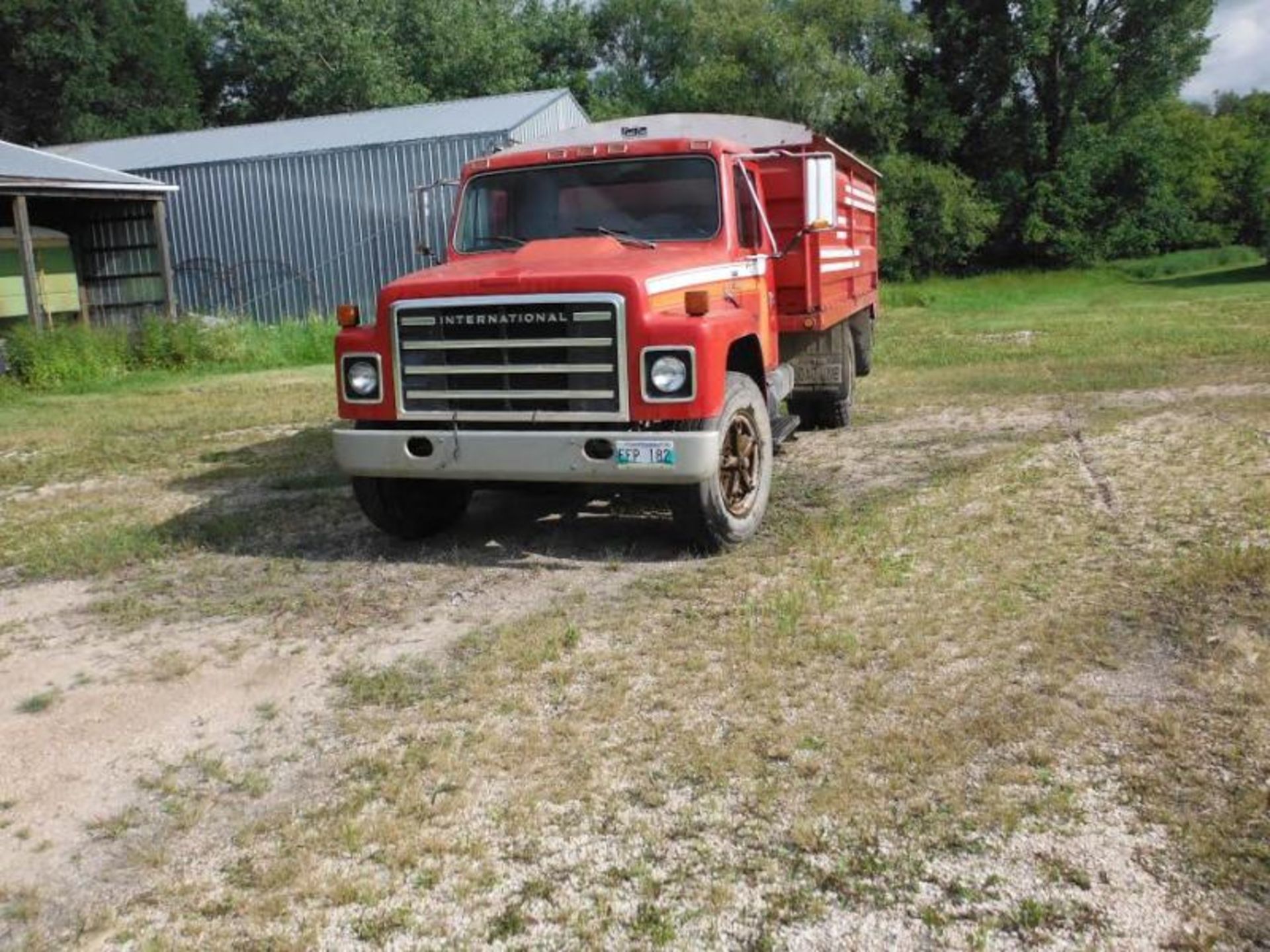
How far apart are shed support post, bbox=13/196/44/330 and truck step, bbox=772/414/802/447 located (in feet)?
45.4

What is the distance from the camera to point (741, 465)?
669cm

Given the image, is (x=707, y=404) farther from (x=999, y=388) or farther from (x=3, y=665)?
(x=999, y=388)

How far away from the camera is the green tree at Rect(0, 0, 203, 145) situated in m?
43.6

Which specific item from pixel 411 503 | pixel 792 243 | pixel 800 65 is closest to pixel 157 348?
pixel 411 503

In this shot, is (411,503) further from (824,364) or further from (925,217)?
(925,217)

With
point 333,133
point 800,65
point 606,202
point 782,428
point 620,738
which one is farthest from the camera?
point 800,65

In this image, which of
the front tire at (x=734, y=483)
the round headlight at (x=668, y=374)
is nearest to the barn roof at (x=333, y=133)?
the front tire at (x=734, y=483)

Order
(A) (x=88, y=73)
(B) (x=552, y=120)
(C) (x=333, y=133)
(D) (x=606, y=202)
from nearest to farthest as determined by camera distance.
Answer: (D) (x=606, y=202)
(B) (x=552, y=120)
(C) (x=333, y=133)
(A) (x=88, y=73)

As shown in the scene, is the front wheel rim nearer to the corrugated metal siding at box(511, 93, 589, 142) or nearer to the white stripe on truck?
the white stripe on truck

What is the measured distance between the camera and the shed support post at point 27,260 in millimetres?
17875

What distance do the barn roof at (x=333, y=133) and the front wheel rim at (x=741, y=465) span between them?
1743 cm

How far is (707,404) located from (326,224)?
65.7ft

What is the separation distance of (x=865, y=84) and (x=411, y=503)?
33.2 meters

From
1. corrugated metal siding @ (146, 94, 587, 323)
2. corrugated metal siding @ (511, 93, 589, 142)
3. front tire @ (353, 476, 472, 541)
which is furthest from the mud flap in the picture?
corrugated metal siding @ (146, 94, 587, 323)
